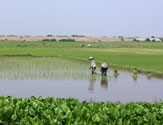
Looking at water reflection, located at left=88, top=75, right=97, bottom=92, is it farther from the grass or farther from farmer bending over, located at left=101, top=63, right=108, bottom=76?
the grass

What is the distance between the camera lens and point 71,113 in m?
5.53

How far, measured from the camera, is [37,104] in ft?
19.9

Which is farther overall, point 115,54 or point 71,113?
point 115,54

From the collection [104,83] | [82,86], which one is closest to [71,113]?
[82,86]

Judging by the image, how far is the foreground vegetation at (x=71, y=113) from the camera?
5.43 metres

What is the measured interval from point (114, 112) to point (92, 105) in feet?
2.35

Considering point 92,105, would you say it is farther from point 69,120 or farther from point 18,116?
point 18,116

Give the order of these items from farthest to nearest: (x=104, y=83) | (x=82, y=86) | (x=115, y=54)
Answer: (x=115, y=54) → (x=104, y=83) → (x=82, y=86)

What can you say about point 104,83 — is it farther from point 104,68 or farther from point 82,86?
point 104,68

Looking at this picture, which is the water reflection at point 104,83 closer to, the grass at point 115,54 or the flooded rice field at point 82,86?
the flooded rice field at point 82,86

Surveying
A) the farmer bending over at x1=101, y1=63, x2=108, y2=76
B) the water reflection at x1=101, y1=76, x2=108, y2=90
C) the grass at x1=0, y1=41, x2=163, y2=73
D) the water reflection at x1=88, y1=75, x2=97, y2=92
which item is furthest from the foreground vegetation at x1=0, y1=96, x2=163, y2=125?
the grass at x1=0, y1=41, x2=163, y2=73

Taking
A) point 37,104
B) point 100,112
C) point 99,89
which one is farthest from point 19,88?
point 100,112

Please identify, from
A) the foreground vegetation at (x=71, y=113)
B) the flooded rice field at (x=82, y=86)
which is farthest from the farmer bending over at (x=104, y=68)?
the foreground vegetation at (x=71, y=113)

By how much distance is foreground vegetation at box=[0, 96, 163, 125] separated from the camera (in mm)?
5426
